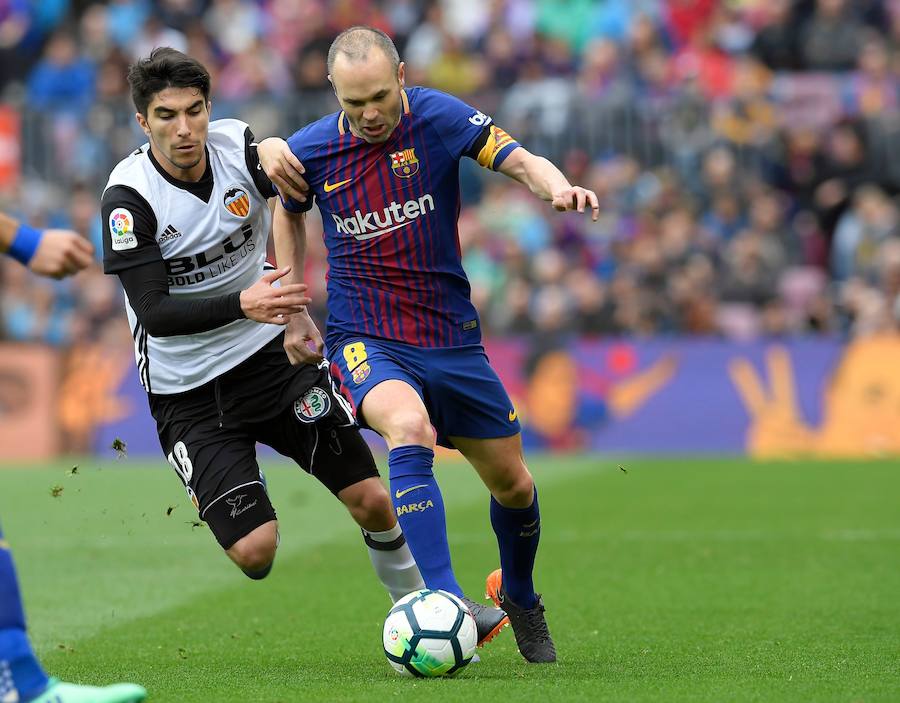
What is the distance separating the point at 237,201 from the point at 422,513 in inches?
67.4

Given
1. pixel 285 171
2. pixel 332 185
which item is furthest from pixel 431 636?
pixel 285 171

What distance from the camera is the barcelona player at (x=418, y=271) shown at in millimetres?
6570

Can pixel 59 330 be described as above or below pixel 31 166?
below

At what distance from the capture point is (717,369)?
1706cm

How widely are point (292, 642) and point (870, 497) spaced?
23.5 ft

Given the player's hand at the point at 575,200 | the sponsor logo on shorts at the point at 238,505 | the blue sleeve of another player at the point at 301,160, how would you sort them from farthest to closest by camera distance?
1. the sponsor logo on shorts at the point at 238,505
2. the blue sleeve of another player at the point at 301,160
3. the player's hand at the point at 575,200

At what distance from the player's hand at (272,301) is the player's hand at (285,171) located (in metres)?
0.66

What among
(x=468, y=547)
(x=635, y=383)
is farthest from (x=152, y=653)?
(x=635, y=383)

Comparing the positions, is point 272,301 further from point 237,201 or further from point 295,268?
point 237,201

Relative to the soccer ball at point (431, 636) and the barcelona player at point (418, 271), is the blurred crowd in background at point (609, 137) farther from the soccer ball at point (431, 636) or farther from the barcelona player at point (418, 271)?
the soccer ball at point (431, 636)

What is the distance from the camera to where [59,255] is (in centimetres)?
482

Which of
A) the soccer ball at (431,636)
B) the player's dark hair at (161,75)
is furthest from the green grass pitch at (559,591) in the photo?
the player's dark hair at (161,75)

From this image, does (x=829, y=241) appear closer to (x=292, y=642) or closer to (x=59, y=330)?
(x=59, y=330)

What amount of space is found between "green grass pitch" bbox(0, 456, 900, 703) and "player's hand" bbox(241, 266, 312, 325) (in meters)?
1.41
